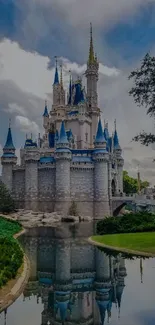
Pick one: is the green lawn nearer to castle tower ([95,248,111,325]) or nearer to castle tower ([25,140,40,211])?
castle tower ([95,248,111,325])

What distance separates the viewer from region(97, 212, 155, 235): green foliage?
1115 inches

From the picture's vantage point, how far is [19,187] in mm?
60156

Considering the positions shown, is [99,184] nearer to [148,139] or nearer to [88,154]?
[88,154]

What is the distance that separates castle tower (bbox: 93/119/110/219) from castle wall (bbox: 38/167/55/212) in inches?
248

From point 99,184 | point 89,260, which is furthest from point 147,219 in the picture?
point 99,184

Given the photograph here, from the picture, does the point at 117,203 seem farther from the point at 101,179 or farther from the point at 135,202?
the point at 135,202

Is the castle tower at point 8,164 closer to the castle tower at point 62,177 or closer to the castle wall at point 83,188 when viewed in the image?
the castle tower at point 62,177

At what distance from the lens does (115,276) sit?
49.2ft

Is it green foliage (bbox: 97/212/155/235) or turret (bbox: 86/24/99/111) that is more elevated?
turret (bbox: 86/24/99/111)

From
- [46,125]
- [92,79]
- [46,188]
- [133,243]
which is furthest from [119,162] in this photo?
[133,243]

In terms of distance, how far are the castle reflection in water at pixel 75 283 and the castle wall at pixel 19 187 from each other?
36.6m

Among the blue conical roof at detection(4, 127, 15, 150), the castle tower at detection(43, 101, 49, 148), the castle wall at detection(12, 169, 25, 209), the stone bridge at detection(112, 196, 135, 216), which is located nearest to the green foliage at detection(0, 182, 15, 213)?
the castle wall at detection(12, 169, 25, 209)

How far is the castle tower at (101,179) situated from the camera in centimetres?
5662

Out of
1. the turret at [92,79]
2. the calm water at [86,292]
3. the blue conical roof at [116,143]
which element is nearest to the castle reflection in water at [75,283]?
the calm water at [86,292]
